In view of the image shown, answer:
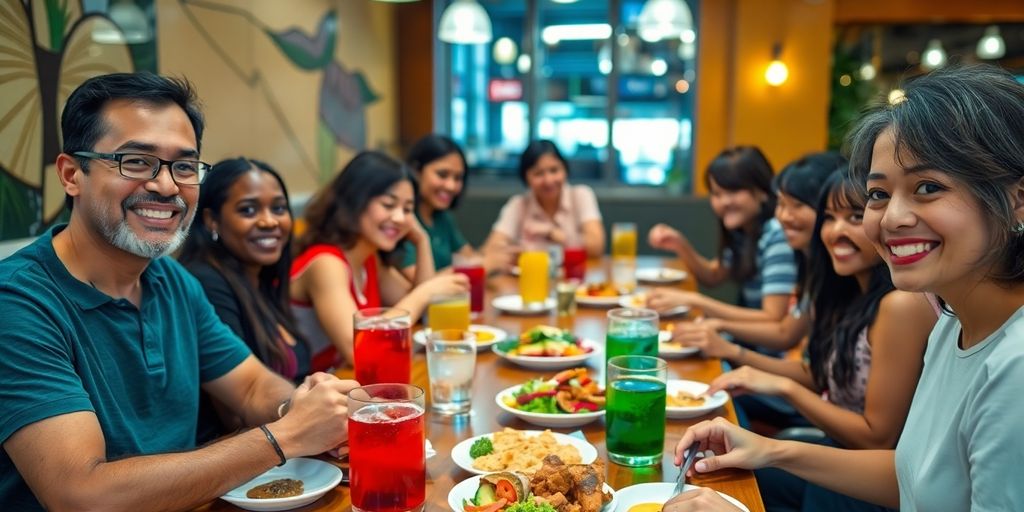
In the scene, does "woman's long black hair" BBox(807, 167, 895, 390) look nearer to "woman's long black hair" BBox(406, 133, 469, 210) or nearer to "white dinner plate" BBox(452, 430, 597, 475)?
"white dinner plate" BBox(452, 430, 597, 475)

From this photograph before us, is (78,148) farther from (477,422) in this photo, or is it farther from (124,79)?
(477,422)

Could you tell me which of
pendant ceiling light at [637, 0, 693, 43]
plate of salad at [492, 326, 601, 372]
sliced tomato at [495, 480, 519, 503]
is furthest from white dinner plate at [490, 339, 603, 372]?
pendant ceiling light at [637, 0, 693, 43]

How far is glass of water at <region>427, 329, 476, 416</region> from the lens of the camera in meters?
1.71

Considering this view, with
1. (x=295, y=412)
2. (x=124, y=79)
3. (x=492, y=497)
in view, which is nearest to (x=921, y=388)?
(x=492, y=497)

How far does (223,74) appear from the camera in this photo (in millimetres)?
4105

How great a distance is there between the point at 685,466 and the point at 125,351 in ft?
3.41

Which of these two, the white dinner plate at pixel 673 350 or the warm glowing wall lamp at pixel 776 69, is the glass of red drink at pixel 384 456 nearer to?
the white dinner plate at pixel 673 350

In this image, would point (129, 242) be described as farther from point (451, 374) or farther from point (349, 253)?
point (349, 253)

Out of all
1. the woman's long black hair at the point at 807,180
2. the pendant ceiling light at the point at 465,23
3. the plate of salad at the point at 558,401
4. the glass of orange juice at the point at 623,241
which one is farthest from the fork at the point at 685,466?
the pendant ceiling light at the point at 465,23

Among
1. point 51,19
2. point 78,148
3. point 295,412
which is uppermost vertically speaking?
point 51,19

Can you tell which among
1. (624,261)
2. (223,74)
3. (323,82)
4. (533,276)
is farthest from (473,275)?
(323,82)

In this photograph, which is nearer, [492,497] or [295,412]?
[492,497]

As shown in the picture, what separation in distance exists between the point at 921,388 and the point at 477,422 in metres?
0.84

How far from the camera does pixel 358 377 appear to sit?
178cm
